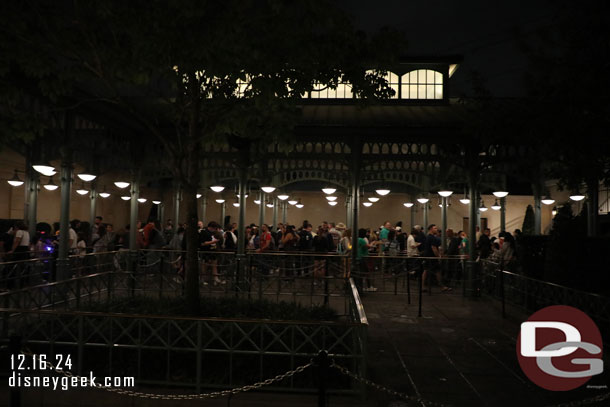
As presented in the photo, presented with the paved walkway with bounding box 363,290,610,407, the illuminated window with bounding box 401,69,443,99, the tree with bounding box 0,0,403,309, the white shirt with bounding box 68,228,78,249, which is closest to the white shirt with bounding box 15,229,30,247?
the white shirt with bounding box 68,228,78,249

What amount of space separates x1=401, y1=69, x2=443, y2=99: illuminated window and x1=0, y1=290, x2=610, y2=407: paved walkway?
35.3 feet

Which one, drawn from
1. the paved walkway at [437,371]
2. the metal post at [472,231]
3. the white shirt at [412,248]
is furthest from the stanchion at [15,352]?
the white shirt at [412,248]

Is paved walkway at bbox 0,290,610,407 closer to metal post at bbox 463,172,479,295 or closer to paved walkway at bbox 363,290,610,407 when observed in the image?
paved walkway at bbox 363,290,610,407

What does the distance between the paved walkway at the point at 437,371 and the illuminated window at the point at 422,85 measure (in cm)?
1075

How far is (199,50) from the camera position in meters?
5.82

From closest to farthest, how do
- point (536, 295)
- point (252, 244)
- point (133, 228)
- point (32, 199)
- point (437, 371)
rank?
1. point (437, 371)
2. point (536, 295)
3. point (133, 228)
4. point (32, 199)
5. point (252, 244)

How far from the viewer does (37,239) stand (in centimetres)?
1412

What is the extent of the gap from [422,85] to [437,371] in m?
14.7

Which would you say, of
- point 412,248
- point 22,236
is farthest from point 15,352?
point 412,248

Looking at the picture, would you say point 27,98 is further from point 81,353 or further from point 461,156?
point 461,156

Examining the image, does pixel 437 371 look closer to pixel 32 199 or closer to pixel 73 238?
pixel 73 238

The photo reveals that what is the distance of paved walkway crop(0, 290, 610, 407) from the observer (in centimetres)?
521

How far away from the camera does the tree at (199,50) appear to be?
19.7 ft

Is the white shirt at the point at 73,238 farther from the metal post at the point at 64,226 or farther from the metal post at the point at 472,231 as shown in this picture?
the metal post at the point at 472,231
